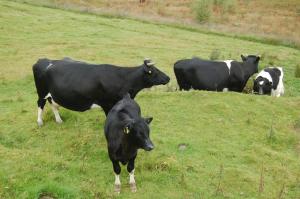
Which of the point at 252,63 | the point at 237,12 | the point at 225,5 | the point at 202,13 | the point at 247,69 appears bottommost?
the point at 237,12

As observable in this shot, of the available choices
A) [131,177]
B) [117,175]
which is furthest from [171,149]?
[117,175]

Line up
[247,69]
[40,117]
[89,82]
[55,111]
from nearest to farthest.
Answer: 1. [89,82]
2. [55,111]
3. [40,117]
4. [247,69]

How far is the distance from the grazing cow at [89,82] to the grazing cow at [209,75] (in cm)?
334

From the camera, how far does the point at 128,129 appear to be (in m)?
8.27

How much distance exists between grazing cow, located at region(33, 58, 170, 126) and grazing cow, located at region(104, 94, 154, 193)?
1.73 m

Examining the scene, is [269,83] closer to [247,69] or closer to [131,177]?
[247,69]

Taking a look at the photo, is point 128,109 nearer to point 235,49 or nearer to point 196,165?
point 196,165

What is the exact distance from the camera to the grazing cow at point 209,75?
1532cm

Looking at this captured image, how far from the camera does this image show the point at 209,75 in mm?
15383

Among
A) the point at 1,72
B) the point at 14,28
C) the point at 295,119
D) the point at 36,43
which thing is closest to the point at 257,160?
the point at 295,119

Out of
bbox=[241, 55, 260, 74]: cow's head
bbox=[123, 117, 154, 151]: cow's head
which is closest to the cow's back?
bbox=[241, 55, 260, 74]: cow's head

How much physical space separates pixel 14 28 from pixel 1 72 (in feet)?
33.4

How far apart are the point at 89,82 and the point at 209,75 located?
5219 millimetres

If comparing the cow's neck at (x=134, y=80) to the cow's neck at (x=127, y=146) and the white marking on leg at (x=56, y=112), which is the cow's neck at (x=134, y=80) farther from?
the cow's neck at (x=127, y=146)
